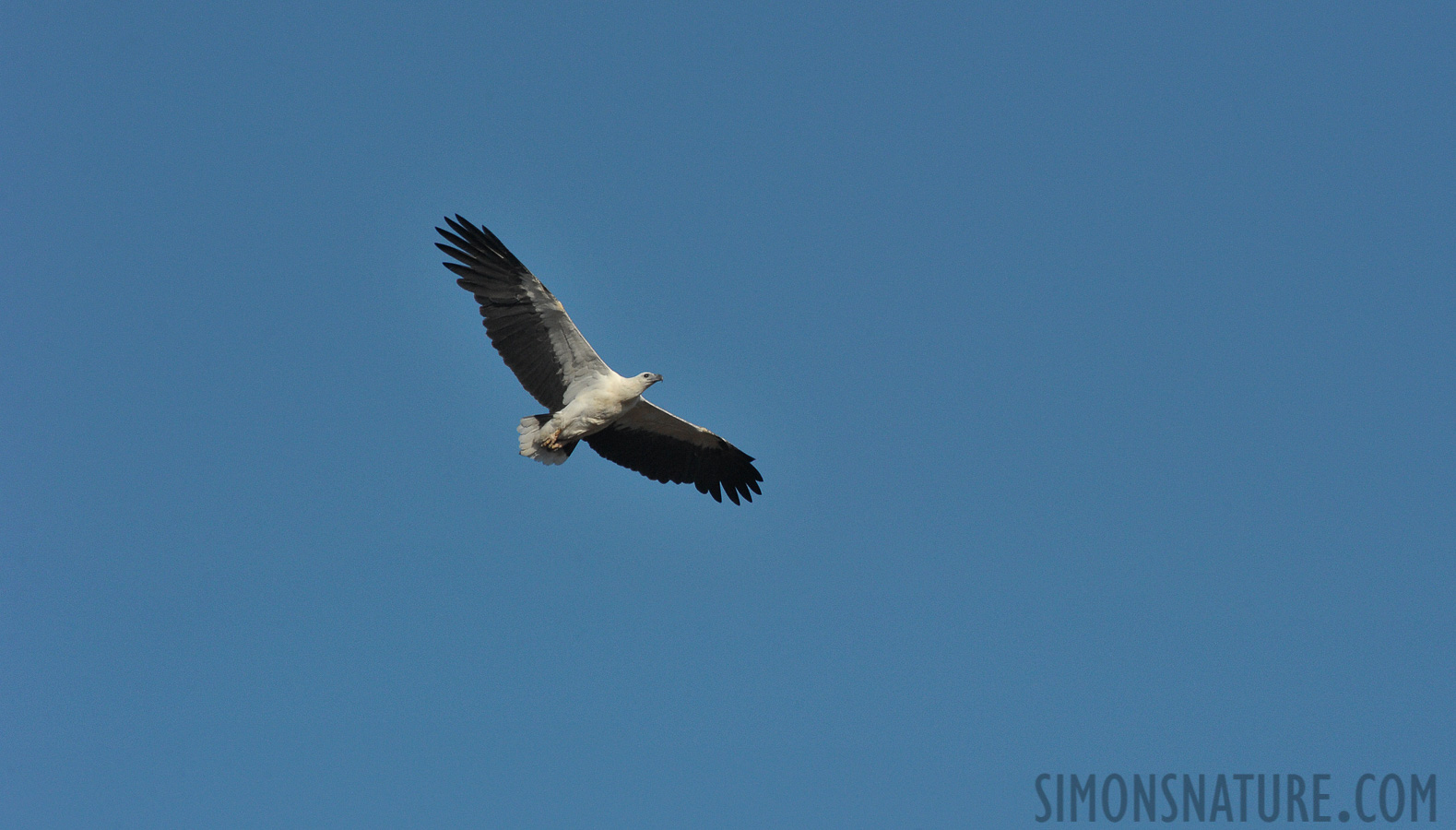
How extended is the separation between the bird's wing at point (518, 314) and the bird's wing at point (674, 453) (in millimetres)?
1338

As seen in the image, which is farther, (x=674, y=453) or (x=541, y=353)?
(x=674, y=453)

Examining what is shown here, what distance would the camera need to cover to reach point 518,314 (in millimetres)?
21625

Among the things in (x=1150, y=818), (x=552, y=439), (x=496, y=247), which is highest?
(x=496, y=247)

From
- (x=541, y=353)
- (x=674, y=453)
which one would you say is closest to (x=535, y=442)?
(x=541, y=353)

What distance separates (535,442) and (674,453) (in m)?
2.62

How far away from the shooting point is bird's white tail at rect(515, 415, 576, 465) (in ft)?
71.6

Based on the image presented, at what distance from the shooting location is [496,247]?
21.5m

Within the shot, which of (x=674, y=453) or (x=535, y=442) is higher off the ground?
(x=674, y=453)

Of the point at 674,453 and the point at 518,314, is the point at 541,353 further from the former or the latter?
the point at 674,453

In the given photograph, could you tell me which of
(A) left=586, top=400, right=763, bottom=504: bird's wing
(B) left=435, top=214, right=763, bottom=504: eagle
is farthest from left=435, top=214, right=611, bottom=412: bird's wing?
(A) left=586, top=400, right=763, bottom=504: bird's wing

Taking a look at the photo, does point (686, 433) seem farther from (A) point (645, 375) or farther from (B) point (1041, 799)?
(B) point (1041, 799)

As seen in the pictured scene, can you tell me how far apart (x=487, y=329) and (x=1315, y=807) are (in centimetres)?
1312

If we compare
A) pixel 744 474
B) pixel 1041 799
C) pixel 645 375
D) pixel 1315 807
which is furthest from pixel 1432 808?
pixel 645 375

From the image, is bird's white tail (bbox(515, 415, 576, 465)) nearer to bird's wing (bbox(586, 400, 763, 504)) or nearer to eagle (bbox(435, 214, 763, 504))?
eagle (bbox(435, 214, 763, 504))
